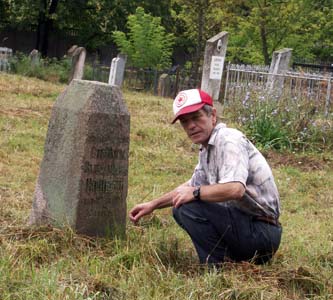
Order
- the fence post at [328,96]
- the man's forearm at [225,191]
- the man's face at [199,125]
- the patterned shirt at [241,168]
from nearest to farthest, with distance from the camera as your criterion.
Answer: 1. the man's forearm at [225,191]
2. the patterned shirt at [241,168]
3. the man's face at [199,125]
4. the fence post at [328,96]

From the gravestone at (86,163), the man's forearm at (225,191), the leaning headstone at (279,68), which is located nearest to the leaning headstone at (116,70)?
the leaning headstone at (279,68)

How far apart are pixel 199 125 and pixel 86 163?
0.96 meters

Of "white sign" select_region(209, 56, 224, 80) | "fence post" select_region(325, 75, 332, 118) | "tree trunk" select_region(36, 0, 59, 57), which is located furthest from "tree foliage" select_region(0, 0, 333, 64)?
"fence post" select_region(325, 75, 332, 118)

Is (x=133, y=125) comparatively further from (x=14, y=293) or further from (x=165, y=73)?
(x=165, y=73)

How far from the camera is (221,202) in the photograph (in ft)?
13.7

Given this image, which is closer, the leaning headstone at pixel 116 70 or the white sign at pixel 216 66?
the white sign at pixel 216 66

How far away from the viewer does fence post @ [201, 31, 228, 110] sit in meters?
13.1

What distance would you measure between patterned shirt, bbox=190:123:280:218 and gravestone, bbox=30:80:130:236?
755 millimetres

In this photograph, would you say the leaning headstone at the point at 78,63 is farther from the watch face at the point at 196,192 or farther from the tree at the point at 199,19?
the watch face at the point at 196,192

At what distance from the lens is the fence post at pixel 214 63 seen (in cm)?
1306

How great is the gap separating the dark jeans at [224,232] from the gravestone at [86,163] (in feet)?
2.34

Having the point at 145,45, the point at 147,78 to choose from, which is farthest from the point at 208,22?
the point at 147,78

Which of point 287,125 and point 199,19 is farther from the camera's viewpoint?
point 199,19

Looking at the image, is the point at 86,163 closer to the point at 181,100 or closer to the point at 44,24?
the point at 181,100
